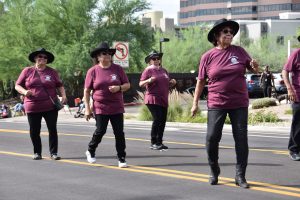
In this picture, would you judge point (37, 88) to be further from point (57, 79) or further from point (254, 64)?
point (254, 64)

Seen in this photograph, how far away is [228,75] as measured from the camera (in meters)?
7.81

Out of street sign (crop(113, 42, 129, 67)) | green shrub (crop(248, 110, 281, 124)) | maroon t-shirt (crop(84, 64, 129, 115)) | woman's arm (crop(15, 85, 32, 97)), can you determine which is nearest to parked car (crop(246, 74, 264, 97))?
street sign (crop(113, 42, 129, 67))

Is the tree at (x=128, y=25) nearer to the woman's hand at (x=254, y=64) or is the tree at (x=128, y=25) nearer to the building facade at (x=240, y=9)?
the woman's hand at (x=254, y=64)

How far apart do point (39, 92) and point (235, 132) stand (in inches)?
161

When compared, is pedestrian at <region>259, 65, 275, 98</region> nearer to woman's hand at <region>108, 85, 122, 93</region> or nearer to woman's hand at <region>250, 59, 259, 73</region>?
woman's hand at <region>108, 85, 122, 93</region>

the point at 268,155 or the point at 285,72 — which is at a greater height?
the point at 285,72

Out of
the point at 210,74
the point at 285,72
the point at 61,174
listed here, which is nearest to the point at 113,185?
the point at 61,174

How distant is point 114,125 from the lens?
388 inches

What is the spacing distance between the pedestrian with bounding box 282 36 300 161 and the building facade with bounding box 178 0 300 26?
137412 mm

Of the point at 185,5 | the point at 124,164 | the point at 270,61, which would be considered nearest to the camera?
the point at 124,164

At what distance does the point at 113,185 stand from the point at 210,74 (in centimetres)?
186

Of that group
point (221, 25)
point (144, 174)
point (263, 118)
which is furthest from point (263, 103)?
point (221, 25)

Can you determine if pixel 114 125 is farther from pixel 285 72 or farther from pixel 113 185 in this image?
pixel 285 72

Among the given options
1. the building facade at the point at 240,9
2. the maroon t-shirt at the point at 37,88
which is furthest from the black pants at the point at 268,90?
the building facade at the point at 240,9
